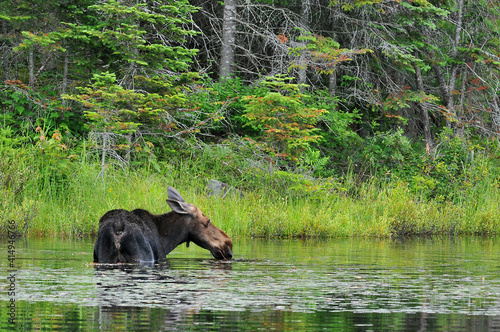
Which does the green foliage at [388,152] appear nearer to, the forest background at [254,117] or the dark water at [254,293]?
the forest background at [254,117]

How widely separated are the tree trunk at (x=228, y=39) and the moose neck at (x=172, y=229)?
13.9 meters

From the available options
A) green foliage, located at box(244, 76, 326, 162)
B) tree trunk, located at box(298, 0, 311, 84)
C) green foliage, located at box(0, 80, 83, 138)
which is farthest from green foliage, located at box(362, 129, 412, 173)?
green foliage, located at box(0, 80, 83, 138)

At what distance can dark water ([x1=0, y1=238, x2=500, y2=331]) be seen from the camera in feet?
19.3

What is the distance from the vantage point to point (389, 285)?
830 centimetres

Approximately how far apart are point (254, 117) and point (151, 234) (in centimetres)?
967

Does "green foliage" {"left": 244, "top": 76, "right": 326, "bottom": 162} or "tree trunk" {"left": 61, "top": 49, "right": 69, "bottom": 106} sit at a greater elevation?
"tree trunk" {"left": 61, "top": 49, "right": 69, "bottom": 106}

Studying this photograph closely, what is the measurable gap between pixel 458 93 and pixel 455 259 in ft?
49.1

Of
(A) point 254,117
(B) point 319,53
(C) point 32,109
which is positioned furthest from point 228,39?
Answer: (C) point 32,109

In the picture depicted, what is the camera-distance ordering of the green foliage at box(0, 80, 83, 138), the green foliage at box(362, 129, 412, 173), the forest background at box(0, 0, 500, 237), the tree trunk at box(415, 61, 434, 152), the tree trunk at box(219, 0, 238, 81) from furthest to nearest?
the tree trunk at box(415, 61, 434, 152)
the tree trunk at box(219, 0, 238, 81)
the green foliage at box(362, 129, 412, 173)
the green foliage at box(0, 80, 83, 138)
the forest background at box(0, 0, 500, 237)

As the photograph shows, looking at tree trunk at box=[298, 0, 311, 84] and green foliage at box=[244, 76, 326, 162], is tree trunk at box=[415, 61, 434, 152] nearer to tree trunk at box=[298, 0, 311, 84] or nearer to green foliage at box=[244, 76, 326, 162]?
tree trunk at box=[298, 0, 311, 84]

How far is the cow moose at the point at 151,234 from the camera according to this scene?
31.5 ft

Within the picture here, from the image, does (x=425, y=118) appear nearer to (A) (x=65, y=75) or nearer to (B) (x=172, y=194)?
(A) (x=65, y=75)

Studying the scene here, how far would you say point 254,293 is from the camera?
290 inches

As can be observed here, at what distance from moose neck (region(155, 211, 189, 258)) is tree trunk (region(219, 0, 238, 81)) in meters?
13.9
